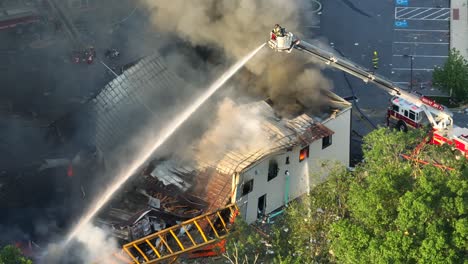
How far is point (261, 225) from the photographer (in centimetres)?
3341

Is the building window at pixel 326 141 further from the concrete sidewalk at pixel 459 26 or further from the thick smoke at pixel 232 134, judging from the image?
the concrete sidewalk at pixel 459 26

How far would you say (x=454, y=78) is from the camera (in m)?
42.0

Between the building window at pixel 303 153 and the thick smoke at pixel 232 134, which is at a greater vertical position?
the thick smoke at pixel 232 134

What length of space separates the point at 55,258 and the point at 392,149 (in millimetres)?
11739

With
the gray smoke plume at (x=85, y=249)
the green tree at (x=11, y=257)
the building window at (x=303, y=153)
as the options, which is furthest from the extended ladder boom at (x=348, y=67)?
the green tree at (x=11, y=257)

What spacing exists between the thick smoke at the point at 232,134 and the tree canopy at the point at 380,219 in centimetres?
301

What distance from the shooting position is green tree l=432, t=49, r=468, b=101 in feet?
138

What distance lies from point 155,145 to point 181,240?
16.6 feet

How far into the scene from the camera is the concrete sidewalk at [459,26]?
48.1 m

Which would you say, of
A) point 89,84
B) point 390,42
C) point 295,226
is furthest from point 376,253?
point 390,42

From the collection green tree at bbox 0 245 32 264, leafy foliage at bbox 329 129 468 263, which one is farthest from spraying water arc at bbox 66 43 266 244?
leafy foliage at bbox 329 129 468 263

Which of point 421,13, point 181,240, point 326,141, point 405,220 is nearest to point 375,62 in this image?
point 421,13

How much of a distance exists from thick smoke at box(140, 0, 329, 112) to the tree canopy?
5599mm

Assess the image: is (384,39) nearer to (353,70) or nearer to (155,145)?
(353,70)
